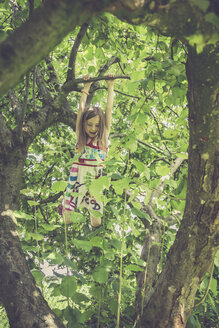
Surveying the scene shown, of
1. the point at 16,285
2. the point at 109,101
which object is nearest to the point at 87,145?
the point at 109,101

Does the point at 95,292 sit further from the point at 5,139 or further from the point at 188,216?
the point at 5,139

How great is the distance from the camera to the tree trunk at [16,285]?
159cm

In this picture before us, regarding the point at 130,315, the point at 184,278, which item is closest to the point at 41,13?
the point at 184,278

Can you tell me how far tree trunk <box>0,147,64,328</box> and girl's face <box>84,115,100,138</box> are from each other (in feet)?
4.34

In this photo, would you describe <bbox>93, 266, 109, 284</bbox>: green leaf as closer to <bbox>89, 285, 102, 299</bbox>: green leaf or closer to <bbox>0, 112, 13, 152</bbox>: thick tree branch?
<bbox>89, 285, 102, 299</bbox>: green leaf

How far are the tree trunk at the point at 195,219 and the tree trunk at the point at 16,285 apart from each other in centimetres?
67

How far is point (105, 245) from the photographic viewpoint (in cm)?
157

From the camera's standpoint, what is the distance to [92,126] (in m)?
3.27

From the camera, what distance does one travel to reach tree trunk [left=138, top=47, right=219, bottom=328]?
1256 mm

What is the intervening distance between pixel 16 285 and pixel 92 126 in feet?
6.83

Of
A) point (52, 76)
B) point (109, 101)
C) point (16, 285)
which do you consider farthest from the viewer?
point (52, 76)

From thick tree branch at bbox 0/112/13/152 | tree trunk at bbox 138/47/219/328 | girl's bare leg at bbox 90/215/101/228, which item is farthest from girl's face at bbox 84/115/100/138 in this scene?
tree trunk at bbox 138/47/219/328

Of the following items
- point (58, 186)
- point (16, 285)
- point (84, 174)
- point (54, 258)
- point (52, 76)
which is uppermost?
point (52, 76)

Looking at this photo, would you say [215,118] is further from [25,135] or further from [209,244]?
[25,135]
